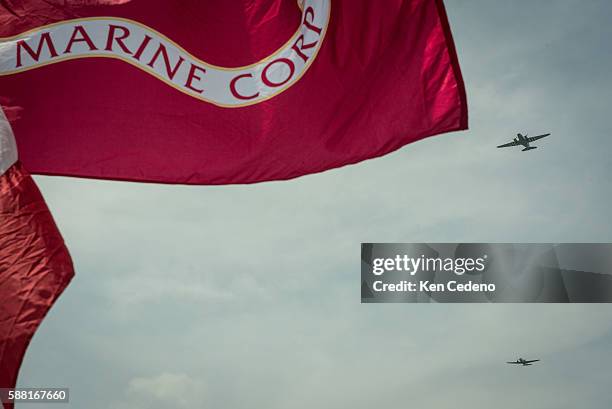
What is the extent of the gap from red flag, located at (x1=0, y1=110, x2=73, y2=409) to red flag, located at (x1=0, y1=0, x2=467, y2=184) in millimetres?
1701

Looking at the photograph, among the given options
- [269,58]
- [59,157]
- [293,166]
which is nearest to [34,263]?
[59,157]

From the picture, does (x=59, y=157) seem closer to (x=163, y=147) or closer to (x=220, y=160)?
(x=163, y=147)

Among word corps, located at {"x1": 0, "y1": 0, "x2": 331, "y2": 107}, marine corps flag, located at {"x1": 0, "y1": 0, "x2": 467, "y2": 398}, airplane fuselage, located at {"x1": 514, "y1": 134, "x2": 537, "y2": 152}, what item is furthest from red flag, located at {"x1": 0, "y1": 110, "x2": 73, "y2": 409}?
airplane fuselage, located at {"x1": 514, "y1": 134, "x2": 537, "y2": 152}

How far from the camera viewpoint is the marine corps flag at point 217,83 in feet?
31.8

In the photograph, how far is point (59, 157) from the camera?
10039mm

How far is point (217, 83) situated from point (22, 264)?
11.5 ft

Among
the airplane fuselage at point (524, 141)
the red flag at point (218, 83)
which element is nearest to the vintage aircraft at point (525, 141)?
the airplane fuselage at point (524, 141)

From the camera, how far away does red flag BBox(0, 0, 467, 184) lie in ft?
31.8

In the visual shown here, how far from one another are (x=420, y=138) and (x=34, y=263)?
4227 millimetres

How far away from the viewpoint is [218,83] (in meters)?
10.3

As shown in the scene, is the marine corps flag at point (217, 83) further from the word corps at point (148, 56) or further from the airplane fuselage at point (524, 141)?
the airplane fuselage at point (524, 141)

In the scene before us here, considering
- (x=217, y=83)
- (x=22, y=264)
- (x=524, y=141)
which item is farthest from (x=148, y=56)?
(x=524, y=141)

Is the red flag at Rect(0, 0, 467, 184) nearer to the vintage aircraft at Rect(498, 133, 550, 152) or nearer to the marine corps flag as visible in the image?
the marine corps flag

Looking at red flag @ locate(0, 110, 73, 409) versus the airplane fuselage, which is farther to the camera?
the airplane fuselage
